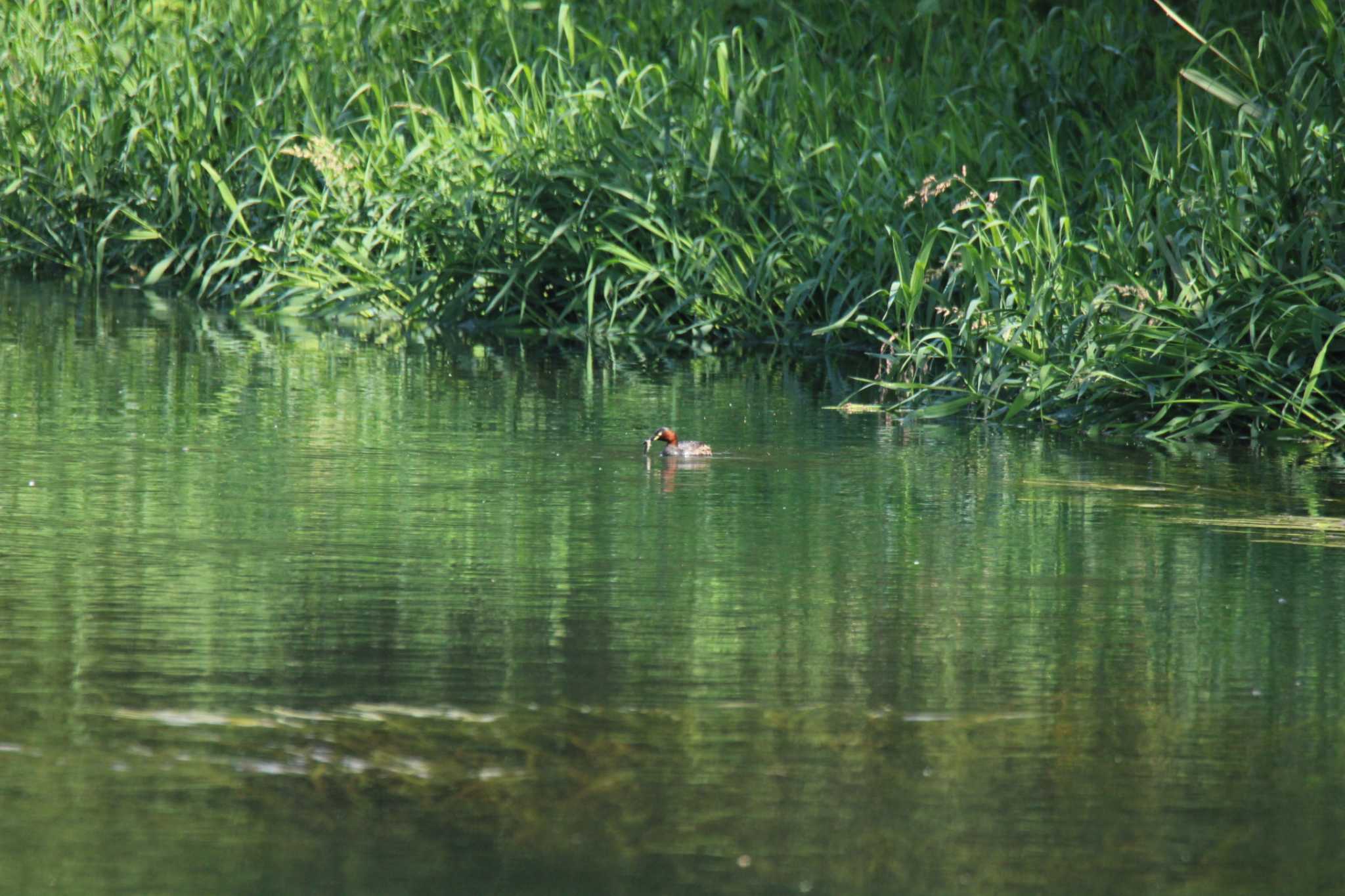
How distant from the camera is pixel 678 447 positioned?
7180 mm

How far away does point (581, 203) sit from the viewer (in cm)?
1161

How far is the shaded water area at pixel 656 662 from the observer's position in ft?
10.6

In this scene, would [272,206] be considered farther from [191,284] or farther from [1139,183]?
[1139,183]

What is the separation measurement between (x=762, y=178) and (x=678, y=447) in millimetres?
4417

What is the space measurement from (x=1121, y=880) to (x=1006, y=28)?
11.0 meters

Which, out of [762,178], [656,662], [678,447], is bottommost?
[656,662]

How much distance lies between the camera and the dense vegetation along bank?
8469mm

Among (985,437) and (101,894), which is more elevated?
(985,437)

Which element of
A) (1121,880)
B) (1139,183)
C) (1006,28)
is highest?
(1006,28)

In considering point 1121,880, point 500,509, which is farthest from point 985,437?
point 1121,880

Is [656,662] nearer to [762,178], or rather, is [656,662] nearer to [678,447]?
[678,447]

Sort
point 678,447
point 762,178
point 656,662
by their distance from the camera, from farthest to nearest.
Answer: point 762,178 → point 678,447 → point 656,662

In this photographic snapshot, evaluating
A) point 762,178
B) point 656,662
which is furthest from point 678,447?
point 762,178

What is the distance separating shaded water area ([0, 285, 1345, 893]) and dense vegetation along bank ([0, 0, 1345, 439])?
3.24 ft
